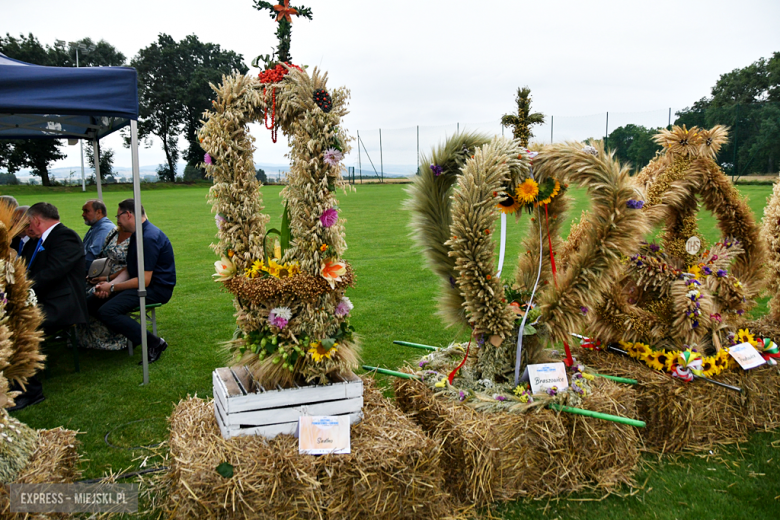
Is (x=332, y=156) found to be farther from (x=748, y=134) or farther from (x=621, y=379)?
(x=748, y=134)

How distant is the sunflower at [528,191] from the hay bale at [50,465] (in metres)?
3.15

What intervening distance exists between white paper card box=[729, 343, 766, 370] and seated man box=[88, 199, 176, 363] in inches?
211

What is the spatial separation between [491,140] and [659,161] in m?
1.74

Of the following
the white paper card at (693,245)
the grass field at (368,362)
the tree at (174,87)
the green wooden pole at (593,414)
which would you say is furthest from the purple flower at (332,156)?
the tree at (174,87)

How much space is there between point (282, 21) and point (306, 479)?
8.31 feet

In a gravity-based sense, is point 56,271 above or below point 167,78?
below

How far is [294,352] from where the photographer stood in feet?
9.68

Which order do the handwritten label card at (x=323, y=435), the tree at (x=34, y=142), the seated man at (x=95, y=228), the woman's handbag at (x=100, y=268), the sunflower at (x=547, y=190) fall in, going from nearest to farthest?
the handwritten label card at (x=323, y=435), the sunflower at (x=547, y=190), the woman's handbag at (x=100, y=268), the seated man at (x=95, y=228), the tree at (x=34, y=142)

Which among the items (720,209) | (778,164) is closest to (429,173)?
(720,209)

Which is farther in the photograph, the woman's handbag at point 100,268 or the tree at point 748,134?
the tree at point 748,134

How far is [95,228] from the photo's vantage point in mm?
6508

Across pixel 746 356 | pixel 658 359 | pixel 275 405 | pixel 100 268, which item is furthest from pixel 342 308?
pixel 100 268

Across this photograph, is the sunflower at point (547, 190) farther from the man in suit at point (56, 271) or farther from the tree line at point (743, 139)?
the tree line at point (743, 139)

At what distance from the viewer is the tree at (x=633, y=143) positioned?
22.4 m
